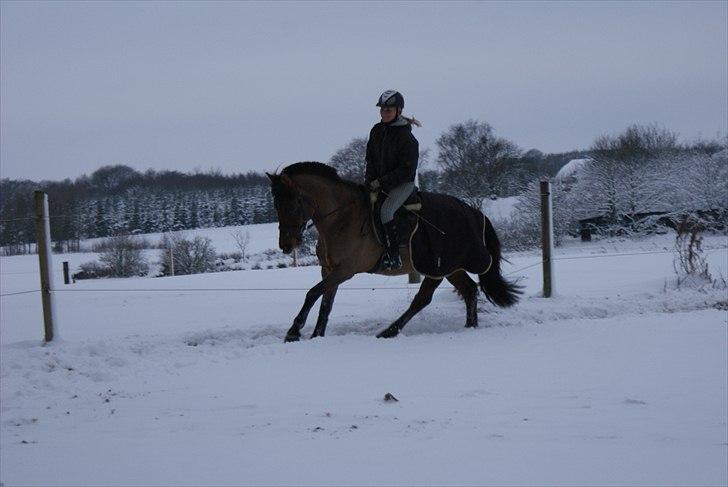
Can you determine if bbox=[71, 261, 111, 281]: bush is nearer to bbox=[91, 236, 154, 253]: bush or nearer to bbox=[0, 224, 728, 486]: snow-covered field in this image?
bbox=[91, 236, 154, 253]: bush

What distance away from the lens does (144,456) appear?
128 inches

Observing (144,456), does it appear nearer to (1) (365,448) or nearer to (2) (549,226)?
(1) (365,448)

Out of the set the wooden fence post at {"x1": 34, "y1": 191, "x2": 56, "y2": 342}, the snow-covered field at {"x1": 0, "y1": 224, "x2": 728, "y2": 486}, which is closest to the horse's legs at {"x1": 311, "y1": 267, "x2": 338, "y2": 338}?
the snow-covered field at {"x1": 0, "y1": 224, "x2": 728, "y2": 486}

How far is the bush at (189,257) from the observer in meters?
26.6

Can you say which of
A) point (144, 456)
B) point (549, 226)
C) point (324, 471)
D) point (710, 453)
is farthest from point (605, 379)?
point (549, 226)

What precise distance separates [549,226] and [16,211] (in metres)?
14.8

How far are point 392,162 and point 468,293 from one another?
6.21 ft

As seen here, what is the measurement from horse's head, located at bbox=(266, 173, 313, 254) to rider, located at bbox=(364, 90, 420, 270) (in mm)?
906

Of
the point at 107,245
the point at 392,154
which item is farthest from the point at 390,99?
the point at 107,245

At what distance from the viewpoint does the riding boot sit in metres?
7.15

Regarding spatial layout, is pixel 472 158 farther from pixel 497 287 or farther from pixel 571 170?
pixel 497 287

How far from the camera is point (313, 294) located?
693cm

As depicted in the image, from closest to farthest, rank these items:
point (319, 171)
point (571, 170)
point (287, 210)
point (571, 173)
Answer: point (287, 210)
point (319, 171)
point (571, 173)
point (571, 170)

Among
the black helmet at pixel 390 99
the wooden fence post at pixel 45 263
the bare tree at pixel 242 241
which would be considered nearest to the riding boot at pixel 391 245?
the black helmet at pixel 390 99
